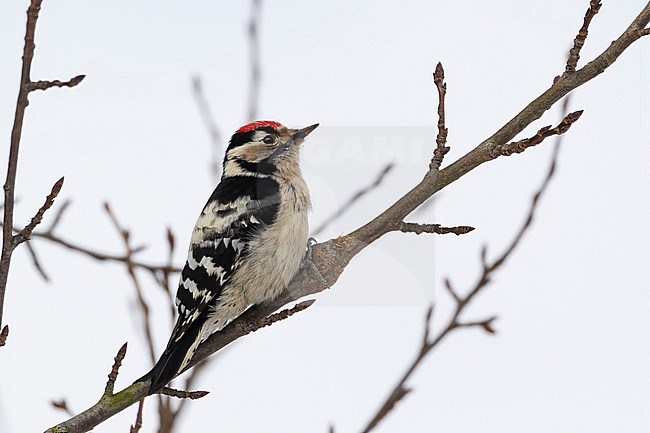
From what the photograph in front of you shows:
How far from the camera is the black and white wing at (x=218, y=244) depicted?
3.26 metres

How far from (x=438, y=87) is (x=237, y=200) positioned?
1346 mm

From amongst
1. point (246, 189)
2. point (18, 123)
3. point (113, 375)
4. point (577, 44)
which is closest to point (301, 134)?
point (246, 189)

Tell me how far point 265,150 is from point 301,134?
0.73 feet

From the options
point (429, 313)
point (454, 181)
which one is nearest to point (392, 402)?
point (429, 313)

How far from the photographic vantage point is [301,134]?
13.6 ft

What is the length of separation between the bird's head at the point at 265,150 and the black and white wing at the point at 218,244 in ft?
0.44

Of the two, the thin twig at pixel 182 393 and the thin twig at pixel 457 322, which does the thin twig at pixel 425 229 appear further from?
the thin twig at pixel 182 393

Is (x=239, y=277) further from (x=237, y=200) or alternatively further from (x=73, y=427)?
(x=73, y=427)

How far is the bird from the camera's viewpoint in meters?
3.33

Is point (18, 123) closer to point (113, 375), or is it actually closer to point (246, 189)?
point (113, 375)

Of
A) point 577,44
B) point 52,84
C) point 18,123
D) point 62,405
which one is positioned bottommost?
point 62,405

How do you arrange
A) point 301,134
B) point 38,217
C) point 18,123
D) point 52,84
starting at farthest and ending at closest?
point 301,134 → point 38,217 → point 52,84 → point 18,123

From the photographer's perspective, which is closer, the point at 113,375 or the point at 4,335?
the point at 4,335

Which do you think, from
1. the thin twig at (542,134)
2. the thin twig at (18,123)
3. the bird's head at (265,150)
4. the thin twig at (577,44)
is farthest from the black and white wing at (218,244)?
the thin twig at (577,44)
